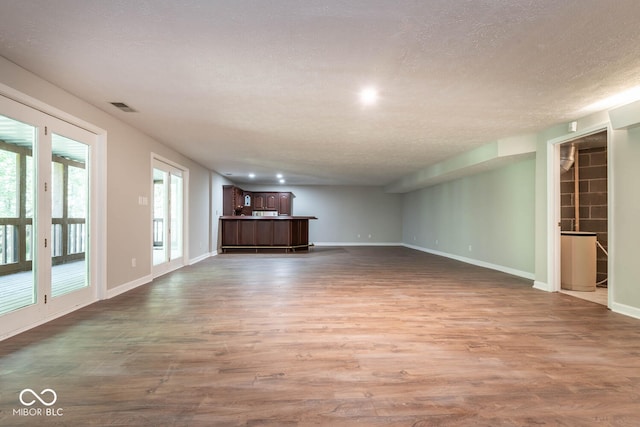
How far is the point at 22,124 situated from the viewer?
3029 mm

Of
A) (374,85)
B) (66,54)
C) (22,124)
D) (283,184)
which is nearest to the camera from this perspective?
(66,54)

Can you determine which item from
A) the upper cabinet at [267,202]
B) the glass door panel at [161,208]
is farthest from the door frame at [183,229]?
the upper cabinet at [267,202]

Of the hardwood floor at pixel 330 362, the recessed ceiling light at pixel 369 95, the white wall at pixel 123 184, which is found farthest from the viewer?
the white wall at pixel 123 184

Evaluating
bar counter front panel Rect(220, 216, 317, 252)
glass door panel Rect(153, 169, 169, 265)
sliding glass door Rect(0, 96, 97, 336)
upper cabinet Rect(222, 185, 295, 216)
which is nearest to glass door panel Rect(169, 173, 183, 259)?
glass door panel Rect(153, 169, 169, 265)

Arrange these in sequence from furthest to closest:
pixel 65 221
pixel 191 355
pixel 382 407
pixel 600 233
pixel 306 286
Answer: pixel 600 233
pixel 306 286
pixel 65 221
pixel 191 355
pixel 382 407

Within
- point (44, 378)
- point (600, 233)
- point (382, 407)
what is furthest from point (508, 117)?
point (44, 378)

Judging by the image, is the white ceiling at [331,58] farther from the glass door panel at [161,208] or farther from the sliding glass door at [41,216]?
the glass door panel at [161,208]

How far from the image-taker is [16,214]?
2.96 metres

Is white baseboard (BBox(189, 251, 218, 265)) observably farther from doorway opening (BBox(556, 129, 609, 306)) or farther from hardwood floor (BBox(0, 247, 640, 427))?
doorway opening (BBox(556, 129, 609, 306))

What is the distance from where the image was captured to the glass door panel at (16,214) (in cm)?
285

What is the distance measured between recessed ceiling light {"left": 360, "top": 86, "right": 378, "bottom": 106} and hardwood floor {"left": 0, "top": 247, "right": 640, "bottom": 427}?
2402 mm

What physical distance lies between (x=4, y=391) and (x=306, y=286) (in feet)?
11.6

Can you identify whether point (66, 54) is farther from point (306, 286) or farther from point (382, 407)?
point (306, 286)

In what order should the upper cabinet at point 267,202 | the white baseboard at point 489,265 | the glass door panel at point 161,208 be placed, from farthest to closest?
the upper cabinet at point 267,202 → the glass door panel at point 161,208 → the white baseboard at point 489,265
